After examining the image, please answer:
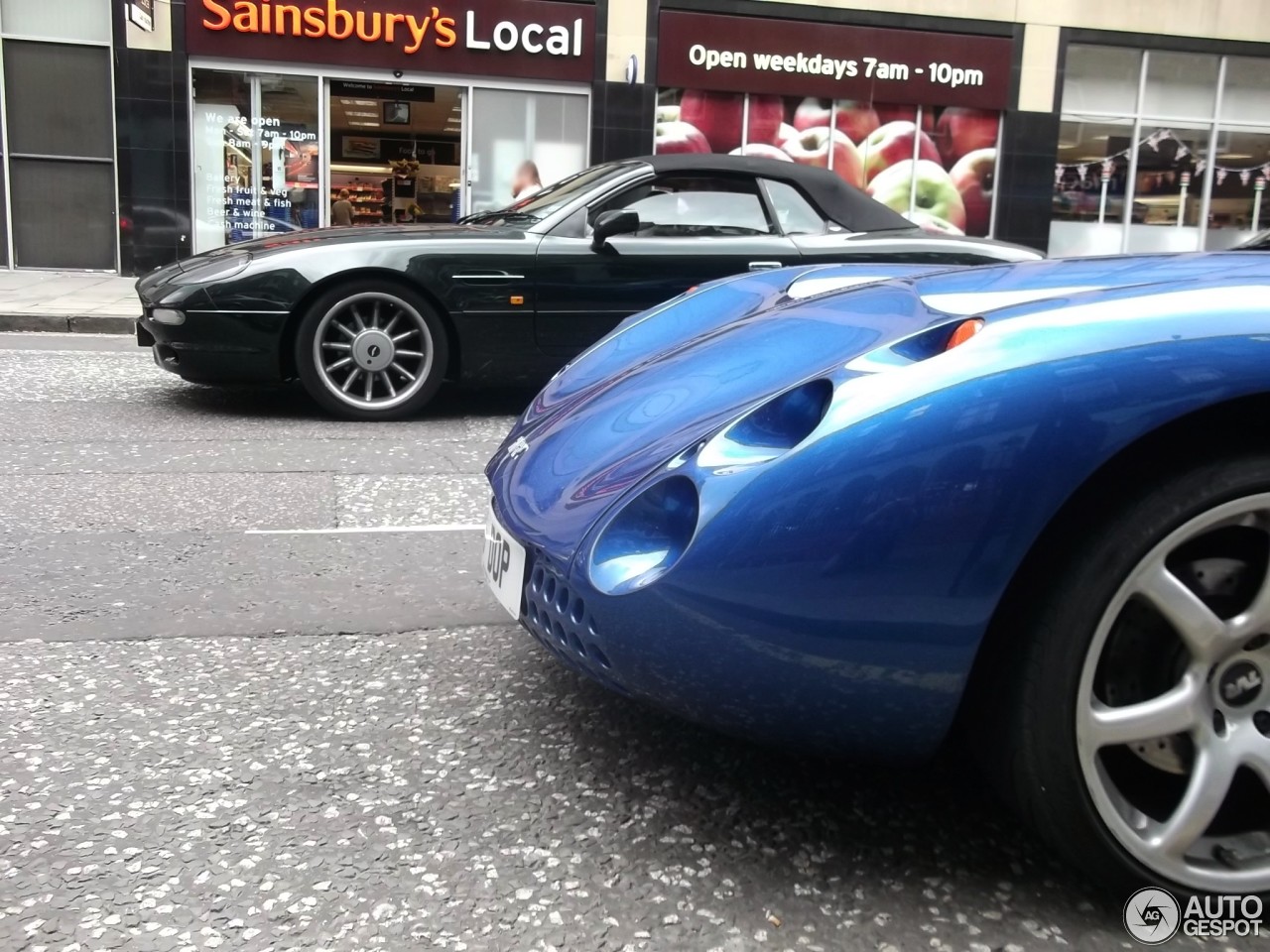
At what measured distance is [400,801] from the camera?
2.09 meters

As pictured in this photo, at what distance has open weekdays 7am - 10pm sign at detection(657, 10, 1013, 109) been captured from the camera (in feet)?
48.2

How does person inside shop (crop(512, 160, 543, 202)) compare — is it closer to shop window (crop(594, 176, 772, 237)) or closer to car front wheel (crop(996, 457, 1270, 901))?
shop window (crop(594, 176, 772, 237))

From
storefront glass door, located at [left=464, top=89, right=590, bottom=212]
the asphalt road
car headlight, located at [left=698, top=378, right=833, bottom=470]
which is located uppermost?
storefront glass door, located at [left=464, top=89, right=590, bottom=212]

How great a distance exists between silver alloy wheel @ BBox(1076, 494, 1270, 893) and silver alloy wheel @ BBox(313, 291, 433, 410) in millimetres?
→ 4446

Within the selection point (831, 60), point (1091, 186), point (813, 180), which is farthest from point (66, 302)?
point (1091, 186)

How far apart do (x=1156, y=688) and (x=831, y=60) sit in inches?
574

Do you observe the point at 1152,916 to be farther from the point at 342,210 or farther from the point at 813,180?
the point at 342,210

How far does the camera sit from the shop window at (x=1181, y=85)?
1630 cm

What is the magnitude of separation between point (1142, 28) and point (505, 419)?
14.0m

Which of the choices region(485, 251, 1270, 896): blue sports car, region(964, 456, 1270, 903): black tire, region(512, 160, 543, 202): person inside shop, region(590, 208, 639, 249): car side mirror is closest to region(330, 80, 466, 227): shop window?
region(512, 160, 543, 202): person inside shop

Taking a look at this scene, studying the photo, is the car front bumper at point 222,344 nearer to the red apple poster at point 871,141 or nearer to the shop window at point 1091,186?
the red apple poster at point 871,141

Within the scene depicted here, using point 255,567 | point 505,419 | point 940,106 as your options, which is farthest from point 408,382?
point 940,106

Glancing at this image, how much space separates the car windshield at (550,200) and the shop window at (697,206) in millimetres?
196

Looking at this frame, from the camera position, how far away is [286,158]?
14.2 meters
